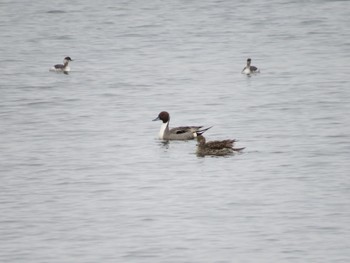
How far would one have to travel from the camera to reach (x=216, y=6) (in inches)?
2189

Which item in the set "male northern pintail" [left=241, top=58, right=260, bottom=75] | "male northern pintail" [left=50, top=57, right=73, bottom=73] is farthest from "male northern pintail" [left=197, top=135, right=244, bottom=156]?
"male northern pintail" [left=50, top=57, right=73, bottom=73]

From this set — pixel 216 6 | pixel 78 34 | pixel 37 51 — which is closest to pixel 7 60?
pixel 37 51

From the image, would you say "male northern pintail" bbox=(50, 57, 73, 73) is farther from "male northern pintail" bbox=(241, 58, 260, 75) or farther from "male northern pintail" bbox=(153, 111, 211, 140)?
"male northern pintail" bbox=(153, 111, 211, 140)

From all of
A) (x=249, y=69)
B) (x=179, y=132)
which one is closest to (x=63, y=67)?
(x=249, y=69)

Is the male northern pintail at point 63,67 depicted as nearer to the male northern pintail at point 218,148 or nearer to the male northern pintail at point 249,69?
the male northern pintail at point 249,69

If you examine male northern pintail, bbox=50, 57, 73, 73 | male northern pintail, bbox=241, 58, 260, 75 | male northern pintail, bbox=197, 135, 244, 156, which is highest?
male northern pintail, bbox=50, 57, 73, 73

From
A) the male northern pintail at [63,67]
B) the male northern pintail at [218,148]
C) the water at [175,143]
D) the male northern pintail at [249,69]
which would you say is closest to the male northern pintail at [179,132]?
the water at [175,143]

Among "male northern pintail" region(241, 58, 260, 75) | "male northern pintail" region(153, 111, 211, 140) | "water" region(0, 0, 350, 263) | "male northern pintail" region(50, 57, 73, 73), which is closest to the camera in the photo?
"water" region(0, 0, 350, 263)

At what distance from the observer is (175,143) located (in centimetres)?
2811

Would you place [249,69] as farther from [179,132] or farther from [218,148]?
[218,148]

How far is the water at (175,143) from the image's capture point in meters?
18.6

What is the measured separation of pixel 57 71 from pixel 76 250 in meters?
21.2

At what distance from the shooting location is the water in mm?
18562

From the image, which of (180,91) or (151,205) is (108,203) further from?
(180,91)
